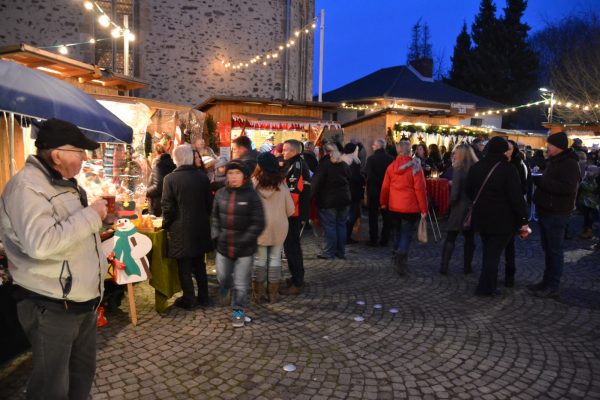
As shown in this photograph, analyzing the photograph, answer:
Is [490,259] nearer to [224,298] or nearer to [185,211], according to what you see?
[224,298]

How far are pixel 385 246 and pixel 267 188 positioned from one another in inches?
150

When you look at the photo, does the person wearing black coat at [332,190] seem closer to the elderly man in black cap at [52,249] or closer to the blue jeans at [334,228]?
the blue jeans at [334,228]

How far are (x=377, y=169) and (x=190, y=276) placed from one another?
4.22 meters

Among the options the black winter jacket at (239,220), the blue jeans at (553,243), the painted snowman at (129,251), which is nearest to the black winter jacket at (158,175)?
the painted snowman at (129,251)

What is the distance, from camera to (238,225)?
416 centimetres

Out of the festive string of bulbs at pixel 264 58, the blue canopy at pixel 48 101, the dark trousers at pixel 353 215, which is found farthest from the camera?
the festive string of bulbs at pixel 264 58

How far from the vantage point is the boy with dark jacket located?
4.14 meters

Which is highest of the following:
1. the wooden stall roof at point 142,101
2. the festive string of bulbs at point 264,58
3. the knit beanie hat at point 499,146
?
the festive string of bulbs at point 264,58

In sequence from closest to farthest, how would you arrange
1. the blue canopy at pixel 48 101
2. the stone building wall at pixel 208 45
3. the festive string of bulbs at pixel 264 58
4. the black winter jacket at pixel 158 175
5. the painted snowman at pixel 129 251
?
the blue canopy at pixel 48 101 < the painted snowman at pixel 129 251 < the black winter jacket at pixel 158 175 < the stone building wall at pixel 208 45 < the festive string of bulbs at pixel 264 58

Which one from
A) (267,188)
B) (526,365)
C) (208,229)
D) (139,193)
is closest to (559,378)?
(526,365)

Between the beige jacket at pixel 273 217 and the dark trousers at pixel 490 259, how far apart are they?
236 centimetres

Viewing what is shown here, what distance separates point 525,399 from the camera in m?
3.09

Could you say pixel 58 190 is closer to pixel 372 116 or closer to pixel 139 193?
pixel 139 193

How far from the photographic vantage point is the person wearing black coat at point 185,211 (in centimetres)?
439
